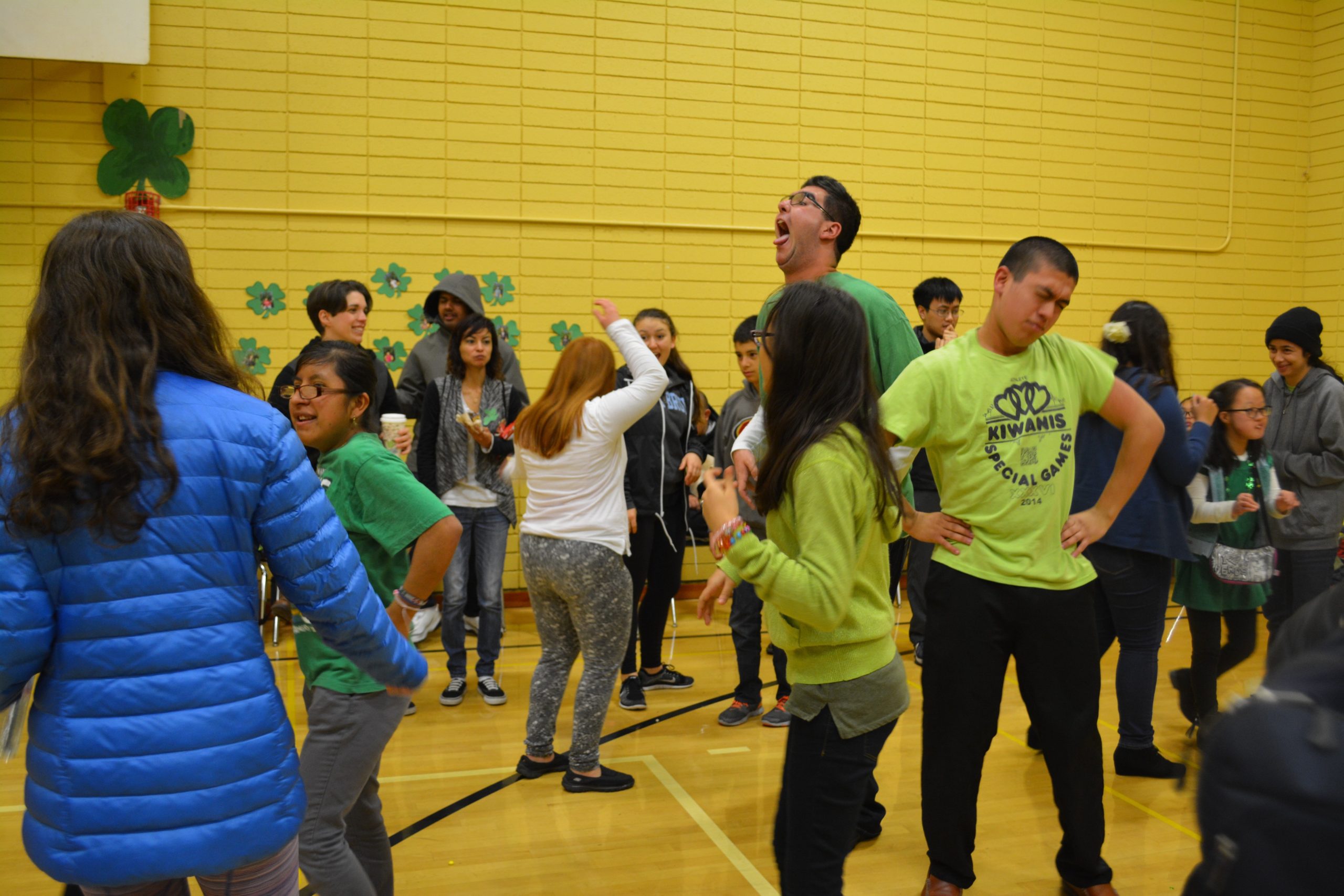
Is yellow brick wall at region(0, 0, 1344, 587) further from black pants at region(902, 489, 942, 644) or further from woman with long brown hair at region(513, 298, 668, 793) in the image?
woman with long brown hair at region(513, 298, 668, 793)

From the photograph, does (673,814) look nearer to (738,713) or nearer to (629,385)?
(738,713)

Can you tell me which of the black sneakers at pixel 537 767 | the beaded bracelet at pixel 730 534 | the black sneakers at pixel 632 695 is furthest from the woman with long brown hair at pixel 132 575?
the black sneakers at pixel 632 695

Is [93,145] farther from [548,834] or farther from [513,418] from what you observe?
[548,834]

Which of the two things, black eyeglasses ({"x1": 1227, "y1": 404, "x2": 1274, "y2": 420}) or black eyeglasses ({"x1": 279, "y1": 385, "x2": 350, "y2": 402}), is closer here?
black eyeglasses ({"x1": 279, "y1": 385, "x2": 350, "y2": 402})

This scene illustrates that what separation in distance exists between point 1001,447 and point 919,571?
286cm

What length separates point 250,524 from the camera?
5.33 ft

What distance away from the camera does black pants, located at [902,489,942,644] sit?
5.28 meters

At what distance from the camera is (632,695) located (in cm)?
487

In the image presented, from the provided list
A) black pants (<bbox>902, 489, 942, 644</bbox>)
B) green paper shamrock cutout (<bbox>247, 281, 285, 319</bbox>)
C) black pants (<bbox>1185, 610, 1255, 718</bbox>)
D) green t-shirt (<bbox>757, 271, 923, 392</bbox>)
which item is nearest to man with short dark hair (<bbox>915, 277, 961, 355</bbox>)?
black pants (<bbox>902, 489, 942, 644</bbox>)

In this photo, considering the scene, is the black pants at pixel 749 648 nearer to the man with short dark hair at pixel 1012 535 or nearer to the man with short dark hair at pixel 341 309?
the man with short dark hair at pixel 1012 535

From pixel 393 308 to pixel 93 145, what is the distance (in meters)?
2.01

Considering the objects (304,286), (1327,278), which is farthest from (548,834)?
(1327,278)

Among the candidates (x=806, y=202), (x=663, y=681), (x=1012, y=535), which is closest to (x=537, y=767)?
(x=663, y=681)

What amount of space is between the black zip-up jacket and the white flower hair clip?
77.1 inches
